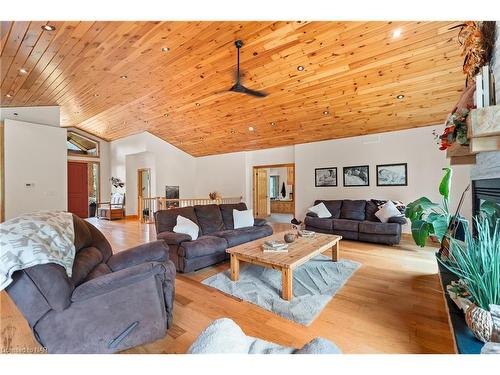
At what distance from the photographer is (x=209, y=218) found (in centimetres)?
393

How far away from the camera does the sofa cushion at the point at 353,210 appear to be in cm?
502

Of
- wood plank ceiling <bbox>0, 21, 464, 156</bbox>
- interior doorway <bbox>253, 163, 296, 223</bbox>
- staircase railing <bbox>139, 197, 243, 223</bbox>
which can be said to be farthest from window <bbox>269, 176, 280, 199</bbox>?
wood plank ceiling <bbox>0, 21, 464, 156</bbox>

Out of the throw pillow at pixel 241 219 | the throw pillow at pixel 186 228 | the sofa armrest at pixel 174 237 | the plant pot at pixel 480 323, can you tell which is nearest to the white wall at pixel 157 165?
the throw pillow at pixel 241 219

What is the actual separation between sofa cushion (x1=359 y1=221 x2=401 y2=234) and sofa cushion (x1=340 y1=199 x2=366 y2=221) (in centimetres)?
50

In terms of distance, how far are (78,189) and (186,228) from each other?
334 inches

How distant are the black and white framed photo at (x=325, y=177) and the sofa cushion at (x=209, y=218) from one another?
3.45 m

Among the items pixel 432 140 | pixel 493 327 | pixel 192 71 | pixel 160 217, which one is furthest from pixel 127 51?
pixel 432 140

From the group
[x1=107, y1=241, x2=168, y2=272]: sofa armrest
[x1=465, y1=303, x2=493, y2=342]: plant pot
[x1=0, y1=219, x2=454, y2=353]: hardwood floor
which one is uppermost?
[x1=107, y1=241, x2=168, y2=272]: sofa armrest

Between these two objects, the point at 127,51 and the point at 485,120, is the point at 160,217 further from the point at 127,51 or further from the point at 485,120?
the point at 485,120

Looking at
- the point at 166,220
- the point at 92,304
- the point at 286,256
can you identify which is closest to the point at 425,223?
the point at 286,256

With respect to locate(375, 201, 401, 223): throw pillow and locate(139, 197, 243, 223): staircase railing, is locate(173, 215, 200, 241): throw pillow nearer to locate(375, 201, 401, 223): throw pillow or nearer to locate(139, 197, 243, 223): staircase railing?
locate(375, 201, 401, 223): throw pillow

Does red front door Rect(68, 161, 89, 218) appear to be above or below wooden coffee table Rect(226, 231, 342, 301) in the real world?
above

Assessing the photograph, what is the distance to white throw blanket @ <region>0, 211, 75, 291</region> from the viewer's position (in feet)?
3.95
